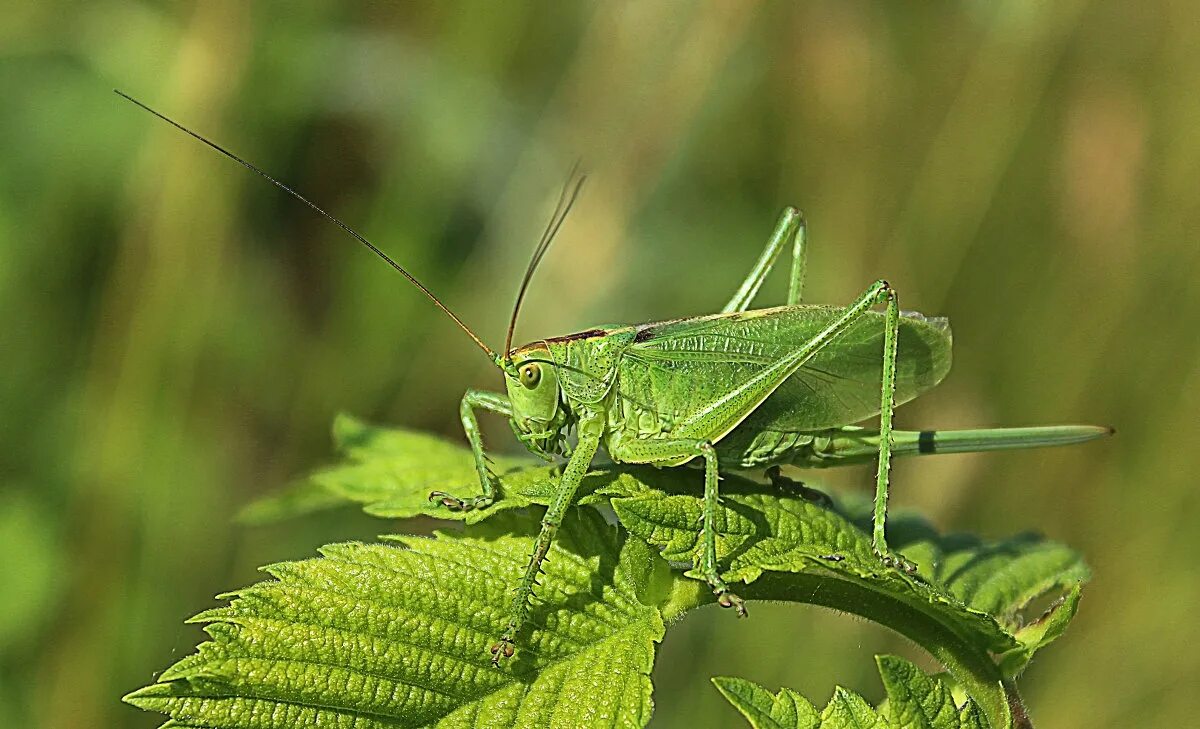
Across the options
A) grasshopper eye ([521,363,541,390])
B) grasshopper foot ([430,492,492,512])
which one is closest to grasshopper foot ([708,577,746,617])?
grasshopper foot ([430,492,492,512])

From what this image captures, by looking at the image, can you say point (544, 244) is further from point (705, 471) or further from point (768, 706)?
point (768, 706)

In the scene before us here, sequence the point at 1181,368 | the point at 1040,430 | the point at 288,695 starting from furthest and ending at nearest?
the point at 1181,368, the point at 1040,430, the point at 288,695

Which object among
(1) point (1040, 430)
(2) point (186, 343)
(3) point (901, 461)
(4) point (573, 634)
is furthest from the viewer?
(3) point (901, 461)

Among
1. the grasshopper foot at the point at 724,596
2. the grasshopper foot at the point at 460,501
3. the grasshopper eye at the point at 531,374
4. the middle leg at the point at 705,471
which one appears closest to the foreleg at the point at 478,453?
the grasshopper foot at the point at 460,501

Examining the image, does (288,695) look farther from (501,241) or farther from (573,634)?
(501,241)

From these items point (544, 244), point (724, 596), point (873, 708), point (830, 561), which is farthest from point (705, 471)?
point (544, 244)

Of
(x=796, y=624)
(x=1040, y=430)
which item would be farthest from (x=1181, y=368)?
(x=1040, y=430)
